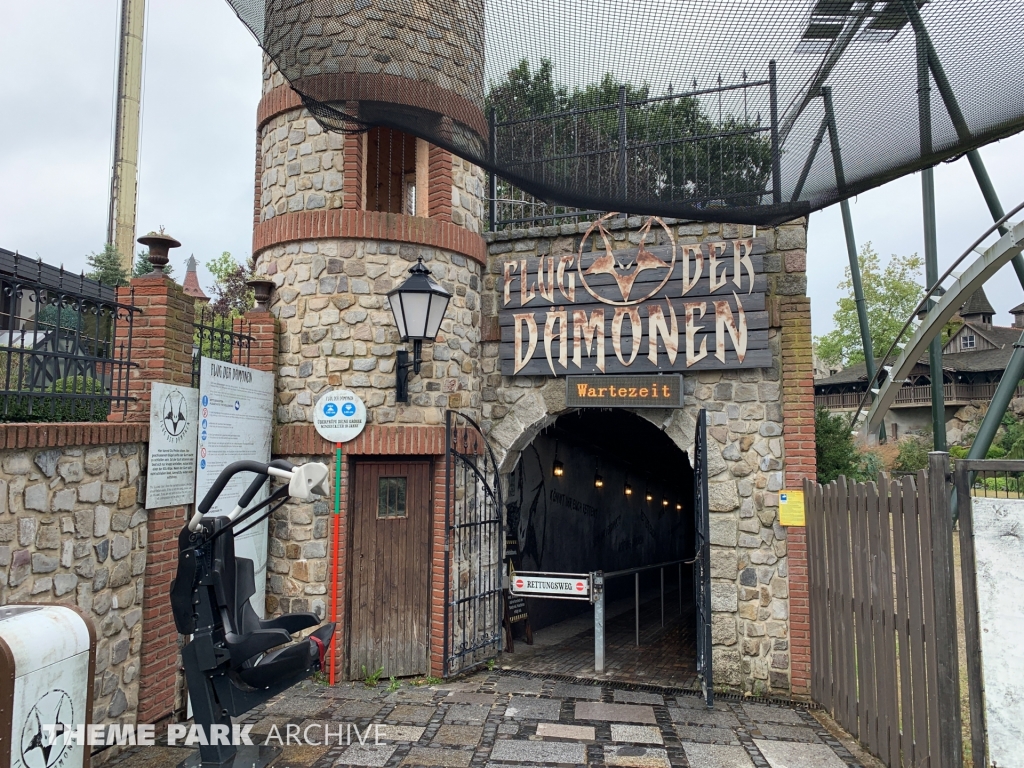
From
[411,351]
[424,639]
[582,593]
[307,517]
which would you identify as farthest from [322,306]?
[582,593]

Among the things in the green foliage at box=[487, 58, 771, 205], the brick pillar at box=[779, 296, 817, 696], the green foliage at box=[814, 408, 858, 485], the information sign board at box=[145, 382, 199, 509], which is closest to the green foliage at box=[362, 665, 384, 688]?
the information sign board at box=[145, 382, 199, 509]

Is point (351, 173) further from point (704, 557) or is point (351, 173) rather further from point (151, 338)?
point (704, 557)

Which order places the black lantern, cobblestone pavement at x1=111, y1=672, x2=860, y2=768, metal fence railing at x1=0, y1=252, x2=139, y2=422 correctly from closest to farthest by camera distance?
metal fence railing at x1=0, y1=252, x2=139, y2=422
cobblestone pavement at x1=111, y1=672, x2=860, y2=768
the black lantern

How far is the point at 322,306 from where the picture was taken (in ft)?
20.9

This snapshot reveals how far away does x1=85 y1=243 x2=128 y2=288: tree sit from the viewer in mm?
24281

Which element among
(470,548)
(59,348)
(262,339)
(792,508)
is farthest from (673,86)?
(470,548)

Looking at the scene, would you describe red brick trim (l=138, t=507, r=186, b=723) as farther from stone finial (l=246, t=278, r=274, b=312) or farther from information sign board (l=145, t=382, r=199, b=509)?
stone finial (l=246, t=278, r=274, b=312)

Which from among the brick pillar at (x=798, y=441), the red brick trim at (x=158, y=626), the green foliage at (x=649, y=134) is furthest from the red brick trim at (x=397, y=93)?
the brick pillar at (x=798, y=441)

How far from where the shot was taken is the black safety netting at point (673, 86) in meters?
2.41

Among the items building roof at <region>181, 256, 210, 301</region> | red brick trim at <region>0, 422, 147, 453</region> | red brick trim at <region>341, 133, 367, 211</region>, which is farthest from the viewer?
building roof at <region>181, 256, 210, 301</region>

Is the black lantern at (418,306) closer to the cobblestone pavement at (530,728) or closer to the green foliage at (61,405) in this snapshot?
the green foliage at (61,405)

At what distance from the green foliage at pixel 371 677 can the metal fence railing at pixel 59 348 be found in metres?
3.11

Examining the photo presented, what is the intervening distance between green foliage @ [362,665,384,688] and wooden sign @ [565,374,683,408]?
9.86 feet

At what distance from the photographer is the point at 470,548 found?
265 inches
